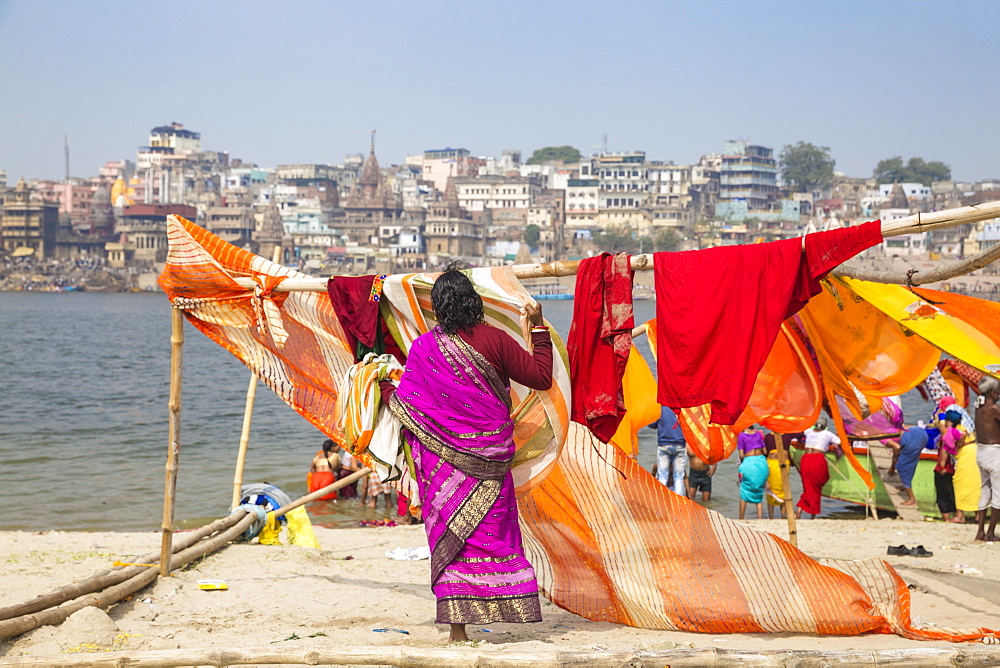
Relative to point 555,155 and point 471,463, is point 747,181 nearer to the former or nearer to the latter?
point 555,155

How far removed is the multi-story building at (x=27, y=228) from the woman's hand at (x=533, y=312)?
359ft

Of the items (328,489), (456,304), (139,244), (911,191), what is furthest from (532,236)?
(456,304)

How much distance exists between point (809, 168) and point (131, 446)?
436ft

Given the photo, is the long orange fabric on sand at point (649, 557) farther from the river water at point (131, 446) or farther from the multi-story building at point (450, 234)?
the multi-story building at point (450, 234)

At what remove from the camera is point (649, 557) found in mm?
4195

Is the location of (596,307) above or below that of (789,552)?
above

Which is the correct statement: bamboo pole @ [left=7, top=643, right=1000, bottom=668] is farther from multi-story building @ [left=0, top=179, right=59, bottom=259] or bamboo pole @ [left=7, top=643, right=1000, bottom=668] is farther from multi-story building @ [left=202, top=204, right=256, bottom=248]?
multi-story building @ [left=0, top=179, right=59, bottom=259]

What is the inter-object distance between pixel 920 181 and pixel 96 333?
4542 inches

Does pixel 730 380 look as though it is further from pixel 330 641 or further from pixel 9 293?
pixel 9 293

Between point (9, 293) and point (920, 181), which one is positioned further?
point (920, 181)

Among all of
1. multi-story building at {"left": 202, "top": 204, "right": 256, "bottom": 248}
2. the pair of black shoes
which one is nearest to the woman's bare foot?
the pair of black shoes

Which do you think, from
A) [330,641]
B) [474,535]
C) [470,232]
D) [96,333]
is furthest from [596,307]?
[470,232]

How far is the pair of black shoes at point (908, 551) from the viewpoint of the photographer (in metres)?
6.32

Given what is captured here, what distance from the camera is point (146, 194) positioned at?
134125mm
